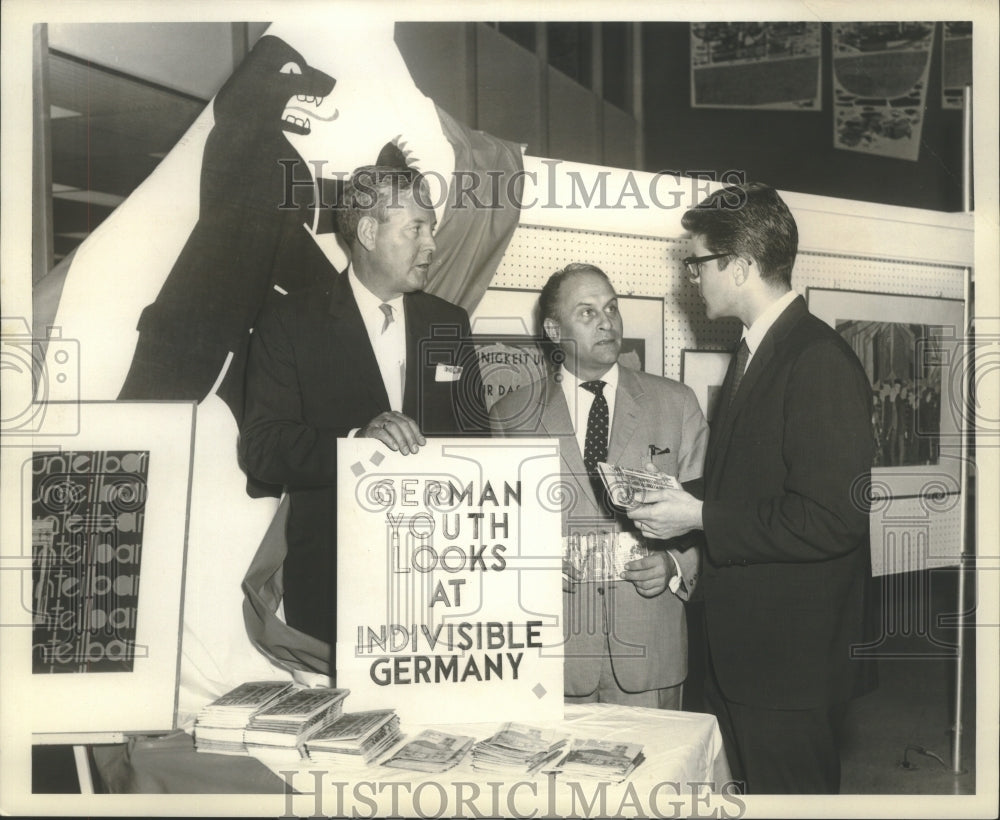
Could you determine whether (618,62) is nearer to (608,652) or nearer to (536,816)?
(608,652)

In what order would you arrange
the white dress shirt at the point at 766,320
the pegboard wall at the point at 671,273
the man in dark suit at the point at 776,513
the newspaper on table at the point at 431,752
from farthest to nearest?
the pegboard wall at the point at 671,273 → the white dress shirt at the point at 766,320 → the man in dark suit at the point at 776,513 → the newspaper on table at the point at 431,752

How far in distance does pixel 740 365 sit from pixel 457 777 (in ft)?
4.44

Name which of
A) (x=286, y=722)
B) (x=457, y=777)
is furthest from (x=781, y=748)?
(x=286, y=722)

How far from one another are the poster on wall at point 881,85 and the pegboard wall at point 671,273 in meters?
0.38

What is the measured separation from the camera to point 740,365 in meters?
2.48

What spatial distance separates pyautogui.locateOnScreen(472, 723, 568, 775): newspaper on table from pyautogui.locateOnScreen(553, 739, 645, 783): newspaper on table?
0.04 metres

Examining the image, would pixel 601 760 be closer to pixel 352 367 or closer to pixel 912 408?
pixel 352 367

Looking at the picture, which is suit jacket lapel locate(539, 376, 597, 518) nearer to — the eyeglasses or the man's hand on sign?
the man's hand on sign

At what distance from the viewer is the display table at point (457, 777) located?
84.7 inches

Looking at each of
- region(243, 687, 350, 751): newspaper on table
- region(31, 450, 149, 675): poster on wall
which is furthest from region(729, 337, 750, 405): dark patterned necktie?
region(31, 450, 149, 675): poster on wall

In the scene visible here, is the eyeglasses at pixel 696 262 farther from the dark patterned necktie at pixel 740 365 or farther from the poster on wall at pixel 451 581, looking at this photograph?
the poster on wall at pixel 451 581

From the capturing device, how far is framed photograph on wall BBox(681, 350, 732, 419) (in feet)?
9.07

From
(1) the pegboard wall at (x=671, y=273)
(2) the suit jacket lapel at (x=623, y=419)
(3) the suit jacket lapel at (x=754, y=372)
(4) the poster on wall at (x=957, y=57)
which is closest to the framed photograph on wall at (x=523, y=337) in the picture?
(1) the pegboard wall at (x=671, y=273)

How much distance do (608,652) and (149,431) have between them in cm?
148
